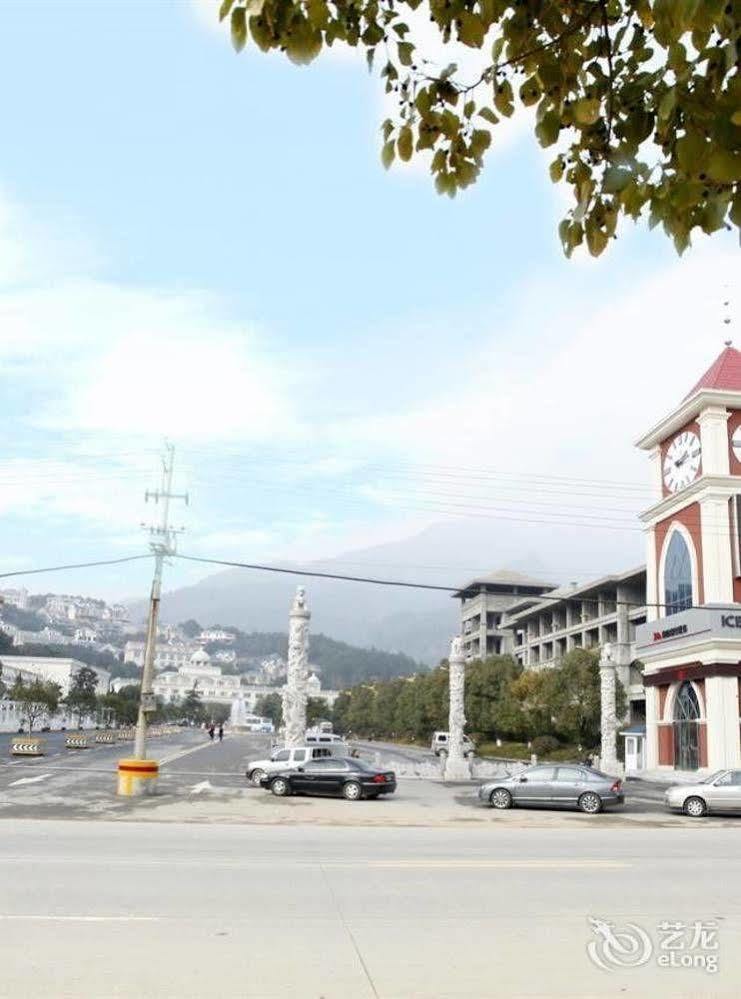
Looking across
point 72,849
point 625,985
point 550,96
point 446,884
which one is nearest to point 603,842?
point 446,884

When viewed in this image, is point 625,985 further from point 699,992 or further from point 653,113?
point 653,113

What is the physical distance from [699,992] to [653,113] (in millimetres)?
6688

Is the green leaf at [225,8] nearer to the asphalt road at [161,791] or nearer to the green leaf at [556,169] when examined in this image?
the green leaf at [556,169]

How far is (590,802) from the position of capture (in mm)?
26469

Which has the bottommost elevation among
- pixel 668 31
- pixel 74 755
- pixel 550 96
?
pixel 74 755

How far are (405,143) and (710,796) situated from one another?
26087 millimetres

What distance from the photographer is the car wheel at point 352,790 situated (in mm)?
28688

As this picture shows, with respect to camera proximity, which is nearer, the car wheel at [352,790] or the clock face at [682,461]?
the car wheel at [352,790]

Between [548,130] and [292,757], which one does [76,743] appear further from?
[548,130]

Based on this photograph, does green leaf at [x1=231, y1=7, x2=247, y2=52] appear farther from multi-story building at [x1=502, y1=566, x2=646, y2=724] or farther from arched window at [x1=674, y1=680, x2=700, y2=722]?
multi-story building at [x1=502, y1=566, x2=646, y2=724]

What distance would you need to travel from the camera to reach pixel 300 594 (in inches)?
1625

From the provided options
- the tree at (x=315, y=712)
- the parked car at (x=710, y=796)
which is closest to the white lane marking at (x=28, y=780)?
the parked car at (x=710, y=796)

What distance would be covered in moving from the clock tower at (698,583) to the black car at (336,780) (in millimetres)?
18356

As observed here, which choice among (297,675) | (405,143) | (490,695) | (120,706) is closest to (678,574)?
(297,675)
